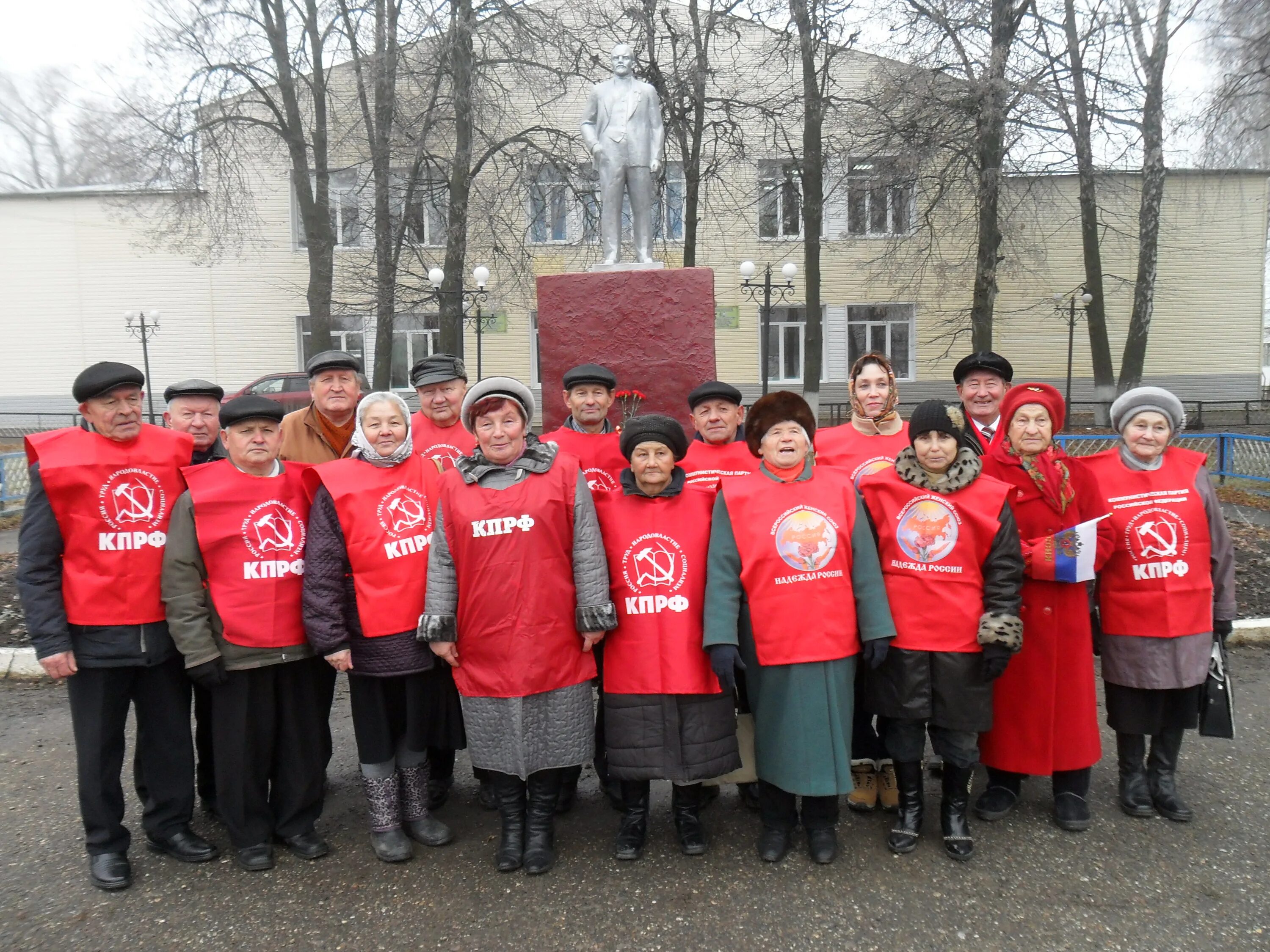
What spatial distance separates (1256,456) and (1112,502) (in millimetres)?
8934

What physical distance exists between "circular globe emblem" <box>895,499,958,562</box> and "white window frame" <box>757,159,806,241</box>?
50.6ft

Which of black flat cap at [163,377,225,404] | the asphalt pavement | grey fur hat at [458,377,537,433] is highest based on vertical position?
black flat cap at [163,377,225,404]

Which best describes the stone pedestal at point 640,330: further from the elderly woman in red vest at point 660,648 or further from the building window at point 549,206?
the building window at point 549,206

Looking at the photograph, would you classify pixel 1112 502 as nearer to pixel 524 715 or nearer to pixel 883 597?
pixel 883 597

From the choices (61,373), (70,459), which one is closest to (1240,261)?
(70,459)

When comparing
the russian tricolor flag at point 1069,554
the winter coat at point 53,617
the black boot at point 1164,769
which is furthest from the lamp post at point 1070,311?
the winter coat at point 53,617

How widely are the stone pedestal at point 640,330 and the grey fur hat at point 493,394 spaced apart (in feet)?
7.29

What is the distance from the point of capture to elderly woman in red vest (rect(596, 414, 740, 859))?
2996mm

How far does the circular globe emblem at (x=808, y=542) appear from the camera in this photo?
2.98 m

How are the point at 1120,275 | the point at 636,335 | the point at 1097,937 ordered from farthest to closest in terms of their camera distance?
the point at 1120,275 → the point at 636,335 → the point at 1097,937

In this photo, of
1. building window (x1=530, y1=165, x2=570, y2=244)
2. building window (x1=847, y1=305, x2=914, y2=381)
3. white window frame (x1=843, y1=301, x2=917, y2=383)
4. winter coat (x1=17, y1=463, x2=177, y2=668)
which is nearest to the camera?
winter coat (x1=17, y1=463, x2=177, y2=668)

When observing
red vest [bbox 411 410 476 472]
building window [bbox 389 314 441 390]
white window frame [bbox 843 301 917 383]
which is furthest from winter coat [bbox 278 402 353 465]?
white window frame [bbox 843 301 917 383]

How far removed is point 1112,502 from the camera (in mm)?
3293

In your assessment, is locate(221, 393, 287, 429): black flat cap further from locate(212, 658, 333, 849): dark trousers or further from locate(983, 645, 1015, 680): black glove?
locate(983, 645, 1015, 680): black glove
